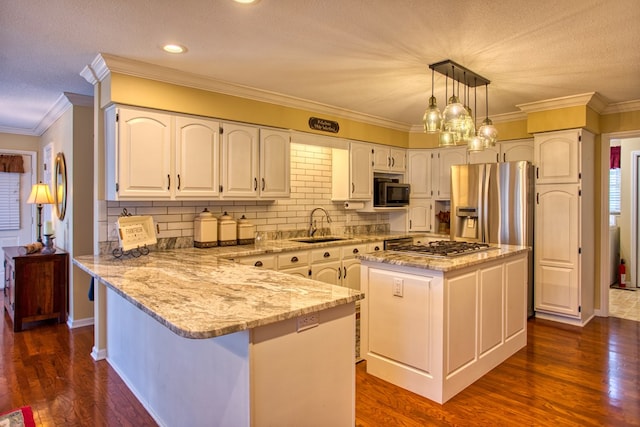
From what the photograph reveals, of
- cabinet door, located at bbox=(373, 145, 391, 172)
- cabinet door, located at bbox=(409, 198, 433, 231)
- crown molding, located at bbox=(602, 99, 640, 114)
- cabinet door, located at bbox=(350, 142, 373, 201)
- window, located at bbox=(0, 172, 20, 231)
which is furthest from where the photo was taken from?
window, located at bbox=(0, 172, 20, 231)

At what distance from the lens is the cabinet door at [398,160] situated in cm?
547

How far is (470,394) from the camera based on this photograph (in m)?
2.71

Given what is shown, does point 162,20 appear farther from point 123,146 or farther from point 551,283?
point 551,283

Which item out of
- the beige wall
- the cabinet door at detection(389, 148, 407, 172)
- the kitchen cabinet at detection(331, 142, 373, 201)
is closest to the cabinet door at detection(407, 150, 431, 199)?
the cabinet door at detection(389, 148, 407, 172)

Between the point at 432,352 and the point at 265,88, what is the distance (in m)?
2.75

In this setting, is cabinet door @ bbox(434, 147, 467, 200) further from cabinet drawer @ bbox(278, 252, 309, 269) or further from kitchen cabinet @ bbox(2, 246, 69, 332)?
kitchen cabinet @ bbox(2, 246, 69, 332)

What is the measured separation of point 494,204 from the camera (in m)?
4.54

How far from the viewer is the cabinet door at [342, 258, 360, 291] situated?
4379 mm

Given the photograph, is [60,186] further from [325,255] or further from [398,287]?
[398,287]

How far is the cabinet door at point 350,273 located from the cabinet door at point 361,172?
2.87ft

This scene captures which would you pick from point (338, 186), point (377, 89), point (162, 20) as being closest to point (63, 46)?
point (162, 20)

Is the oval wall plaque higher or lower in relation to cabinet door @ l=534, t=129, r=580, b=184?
higher

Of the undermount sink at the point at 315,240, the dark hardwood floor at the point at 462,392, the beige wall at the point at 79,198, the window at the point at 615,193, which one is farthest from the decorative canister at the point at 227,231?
the window at the point at 615,193

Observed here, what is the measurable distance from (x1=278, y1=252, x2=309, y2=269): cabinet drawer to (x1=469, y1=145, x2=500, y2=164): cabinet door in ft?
9.06
